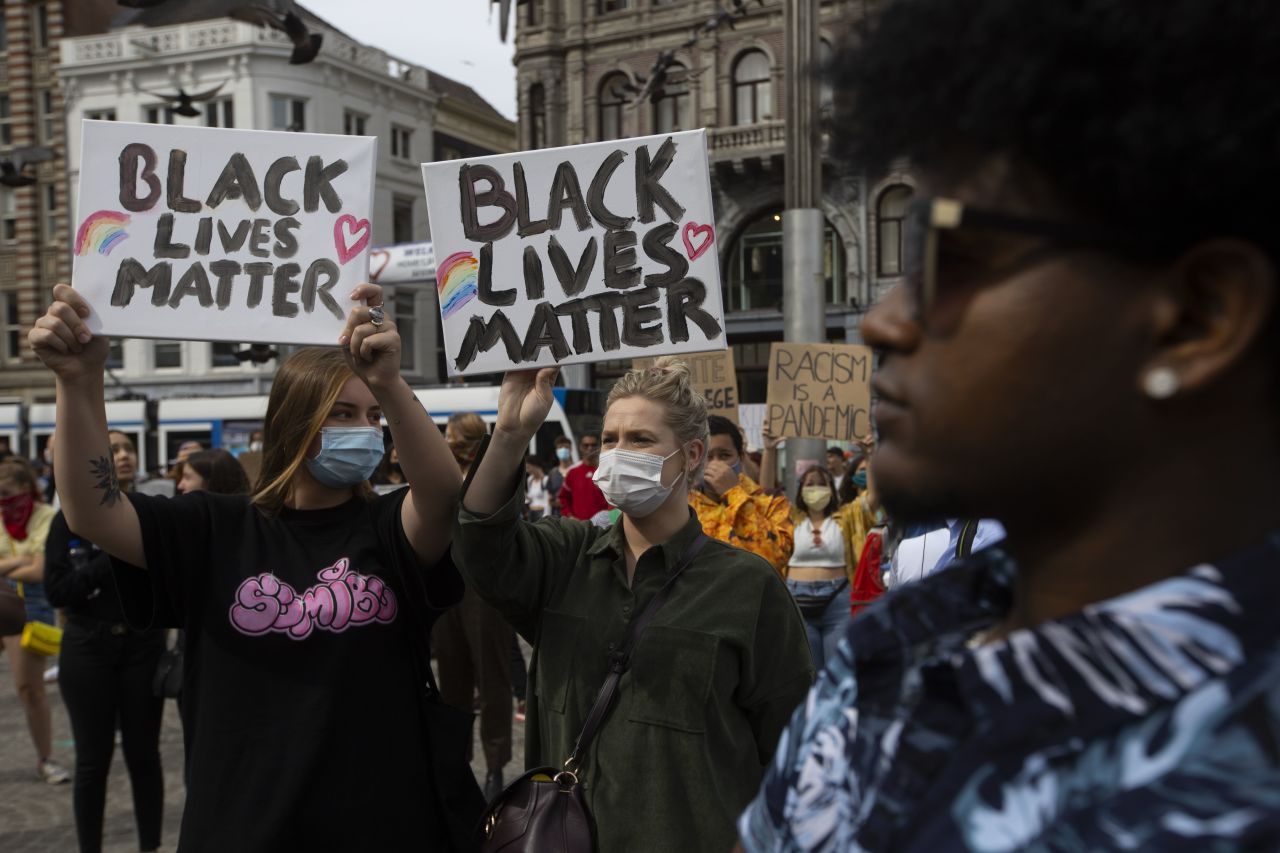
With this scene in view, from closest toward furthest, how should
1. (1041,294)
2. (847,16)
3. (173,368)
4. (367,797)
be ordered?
(1041,294), (847,16), (367,797), (173,368)

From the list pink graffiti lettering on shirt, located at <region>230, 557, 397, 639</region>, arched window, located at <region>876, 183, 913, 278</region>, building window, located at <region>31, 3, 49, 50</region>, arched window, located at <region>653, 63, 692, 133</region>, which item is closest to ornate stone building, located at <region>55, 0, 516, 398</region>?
building window, located at <region>31, 3, 49, 50</region>

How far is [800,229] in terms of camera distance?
945cm

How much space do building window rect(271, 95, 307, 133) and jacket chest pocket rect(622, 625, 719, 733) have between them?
33453 millimetres

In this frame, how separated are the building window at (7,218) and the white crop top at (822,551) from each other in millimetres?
35269

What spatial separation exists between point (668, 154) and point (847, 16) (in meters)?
2.13

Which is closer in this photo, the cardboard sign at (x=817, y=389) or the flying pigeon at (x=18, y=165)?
the cardboard sign at (x=817, y=389)

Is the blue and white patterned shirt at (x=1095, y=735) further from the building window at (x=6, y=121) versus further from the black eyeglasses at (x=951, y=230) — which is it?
the building window at (x=6, y=121)

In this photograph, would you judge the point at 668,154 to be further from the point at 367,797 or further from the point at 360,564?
the point at 367,797

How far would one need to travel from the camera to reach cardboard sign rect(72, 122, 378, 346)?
10.1ft

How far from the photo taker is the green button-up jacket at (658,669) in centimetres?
260

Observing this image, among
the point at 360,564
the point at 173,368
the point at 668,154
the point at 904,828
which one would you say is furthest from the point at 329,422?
the point at 173,368

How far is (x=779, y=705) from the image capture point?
2.70 m

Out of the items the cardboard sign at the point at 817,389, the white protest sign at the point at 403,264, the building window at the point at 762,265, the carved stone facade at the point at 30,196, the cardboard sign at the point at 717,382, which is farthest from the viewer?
the carved stone facade at the point at 30,196

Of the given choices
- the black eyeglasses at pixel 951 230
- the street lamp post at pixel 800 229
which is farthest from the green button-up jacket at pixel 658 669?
the street lamp post at pixel 800 229
